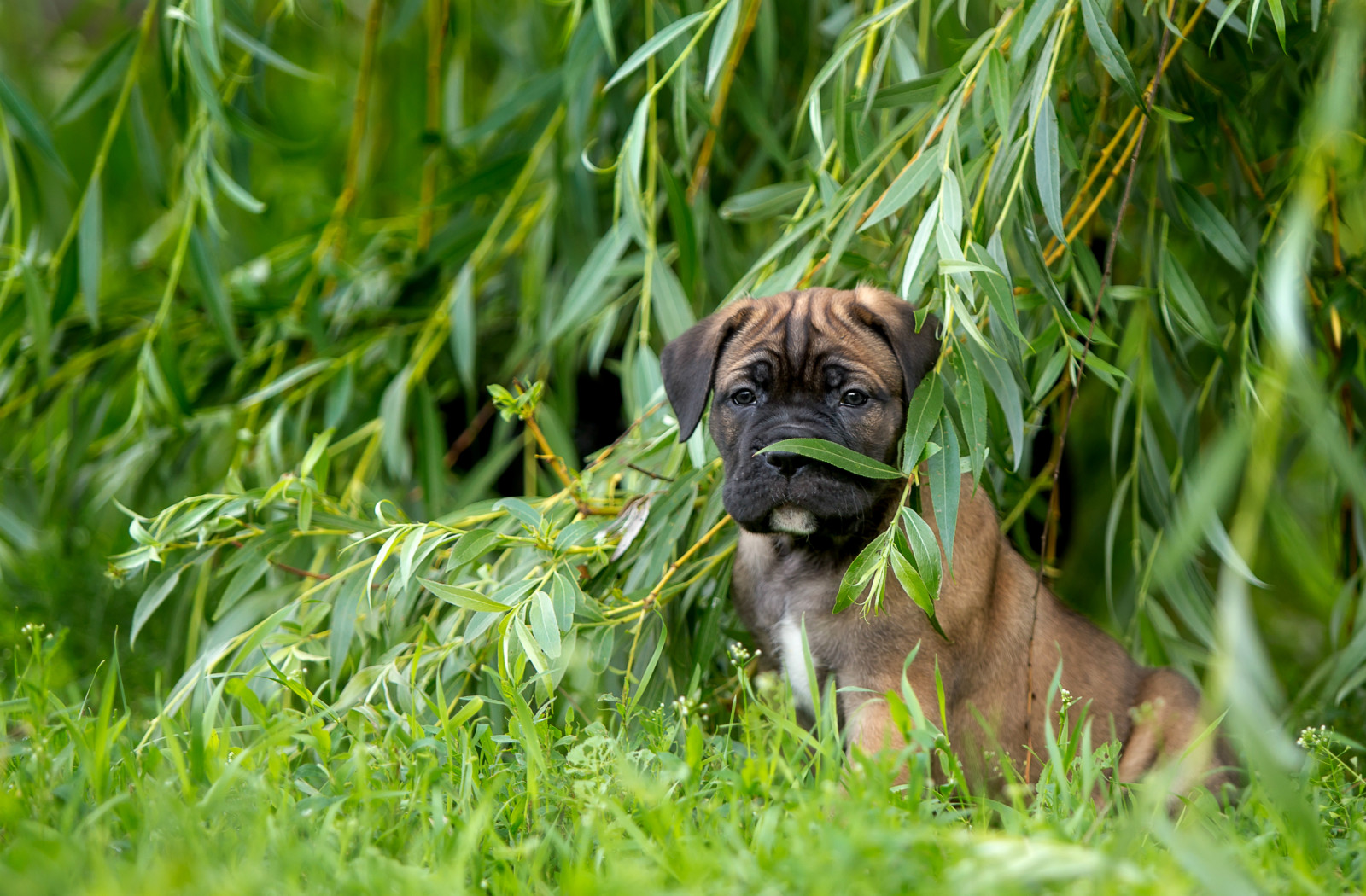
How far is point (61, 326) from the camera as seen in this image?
201 inches

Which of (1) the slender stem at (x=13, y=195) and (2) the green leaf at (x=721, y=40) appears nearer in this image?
(2) the green leaf at (x=721, y=40)

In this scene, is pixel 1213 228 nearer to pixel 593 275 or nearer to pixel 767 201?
pixel 767 201

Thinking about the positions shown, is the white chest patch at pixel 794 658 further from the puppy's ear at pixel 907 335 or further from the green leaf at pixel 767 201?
the green leaf at pixel 767 201

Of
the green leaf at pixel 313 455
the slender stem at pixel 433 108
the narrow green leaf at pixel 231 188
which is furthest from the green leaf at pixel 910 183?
the slender stem at pixel 433 108

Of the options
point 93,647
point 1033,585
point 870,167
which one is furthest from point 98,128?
point 1033,585

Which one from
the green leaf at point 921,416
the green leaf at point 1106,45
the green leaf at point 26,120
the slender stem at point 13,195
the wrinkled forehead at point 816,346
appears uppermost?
the green leaf at point 1106,45

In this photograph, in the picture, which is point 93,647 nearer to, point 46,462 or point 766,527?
point 46,462

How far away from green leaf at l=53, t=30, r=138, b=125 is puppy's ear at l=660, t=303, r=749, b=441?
8.59 feet

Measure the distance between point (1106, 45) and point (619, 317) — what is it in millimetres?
2666

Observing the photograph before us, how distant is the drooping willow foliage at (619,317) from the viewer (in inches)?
132

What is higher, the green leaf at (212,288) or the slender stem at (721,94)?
the slender stem at (721,94)

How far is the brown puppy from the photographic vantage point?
→ 10.7ft

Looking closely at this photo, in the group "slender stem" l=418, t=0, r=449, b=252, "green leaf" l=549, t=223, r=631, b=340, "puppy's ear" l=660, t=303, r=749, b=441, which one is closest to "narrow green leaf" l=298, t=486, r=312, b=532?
"puppy's ear" l=660, t=303, r=749, b=441

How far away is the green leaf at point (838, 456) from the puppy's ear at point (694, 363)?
1.64ft
